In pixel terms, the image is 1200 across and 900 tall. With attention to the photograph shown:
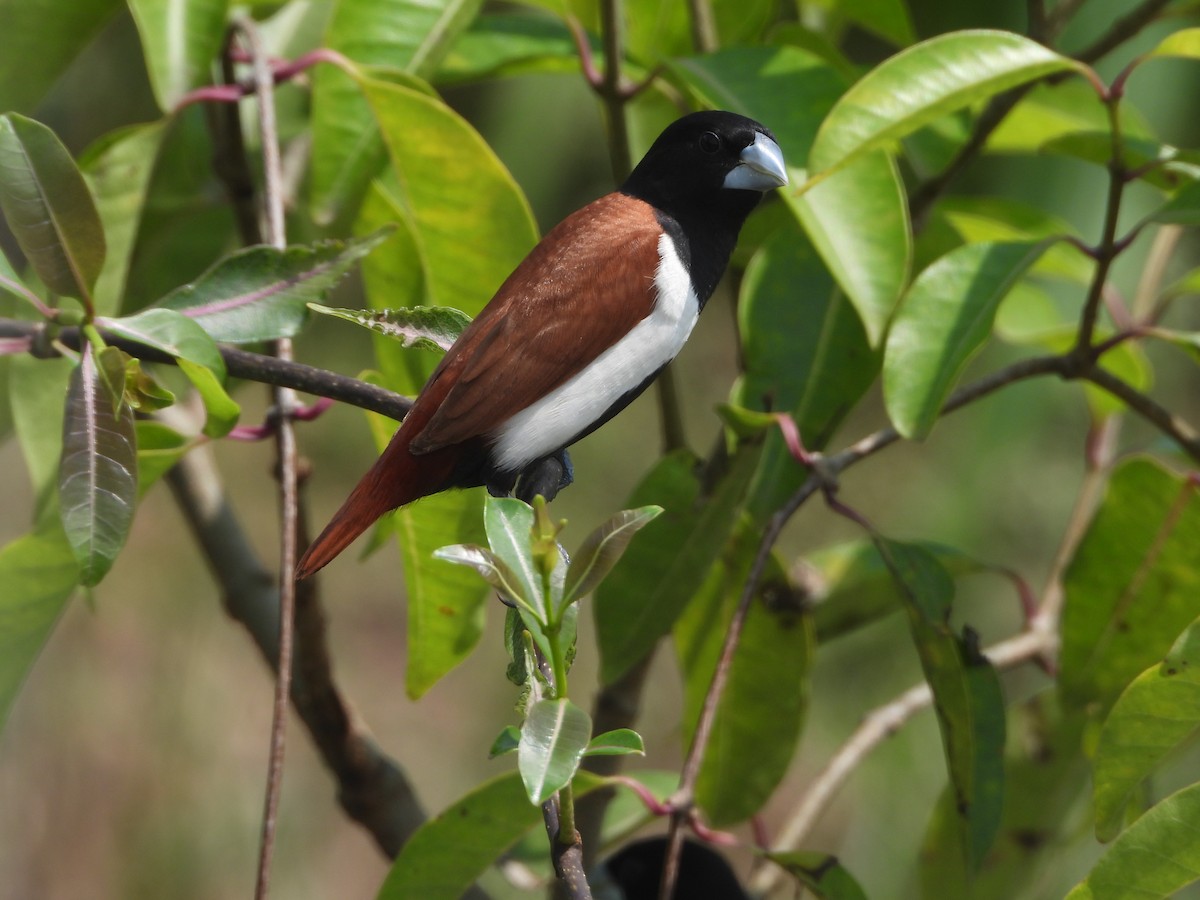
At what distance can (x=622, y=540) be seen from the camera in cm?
113

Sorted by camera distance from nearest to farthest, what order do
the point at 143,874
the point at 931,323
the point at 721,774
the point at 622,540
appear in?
the point at 622,540 < the point at 931,323 < the point at 721,774 < the point at 143,874

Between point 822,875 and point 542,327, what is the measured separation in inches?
31.1

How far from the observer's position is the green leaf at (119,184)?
1.91m

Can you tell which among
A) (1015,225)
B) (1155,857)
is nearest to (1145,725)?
(1155,857)

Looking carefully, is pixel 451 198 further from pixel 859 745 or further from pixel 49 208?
pixel 859 745

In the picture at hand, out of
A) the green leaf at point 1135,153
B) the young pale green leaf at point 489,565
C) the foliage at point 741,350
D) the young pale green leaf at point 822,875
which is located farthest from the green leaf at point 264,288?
the green leaf at point 1135,153

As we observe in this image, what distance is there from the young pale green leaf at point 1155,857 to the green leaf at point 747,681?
72 cm

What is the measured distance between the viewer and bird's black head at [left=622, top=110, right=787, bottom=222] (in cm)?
181

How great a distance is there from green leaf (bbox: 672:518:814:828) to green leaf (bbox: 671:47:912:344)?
46cm

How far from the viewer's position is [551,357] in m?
1.58

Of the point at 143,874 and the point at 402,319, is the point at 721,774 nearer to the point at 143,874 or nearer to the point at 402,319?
the point at 402,319

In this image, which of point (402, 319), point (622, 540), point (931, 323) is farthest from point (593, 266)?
point (622, 540)

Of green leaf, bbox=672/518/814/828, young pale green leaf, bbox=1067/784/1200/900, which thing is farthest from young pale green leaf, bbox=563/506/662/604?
green leaf, bbox=672/518/814/828

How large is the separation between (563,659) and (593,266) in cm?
62
